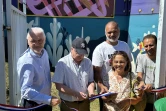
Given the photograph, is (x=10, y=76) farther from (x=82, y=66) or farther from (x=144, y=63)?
(x=144, y=63)

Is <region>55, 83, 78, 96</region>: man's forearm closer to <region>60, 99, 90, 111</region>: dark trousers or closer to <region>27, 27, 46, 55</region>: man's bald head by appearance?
<region>60, 99, 90, 111</region>: dark trousers

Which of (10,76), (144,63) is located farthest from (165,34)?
(10,76)

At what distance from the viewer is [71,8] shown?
22.5ft

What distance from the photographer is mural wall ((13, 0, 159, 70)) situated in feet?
21.0

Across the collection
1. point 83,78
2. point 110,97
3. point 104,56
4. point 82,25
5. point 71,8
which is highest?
point 71,8

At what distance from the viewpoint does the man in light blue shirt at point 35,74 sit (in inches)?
90.7

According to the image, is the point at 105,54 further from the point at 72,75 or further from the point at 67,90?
the point at 67,90

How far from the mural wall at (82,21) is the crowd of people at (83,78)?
3372 mm

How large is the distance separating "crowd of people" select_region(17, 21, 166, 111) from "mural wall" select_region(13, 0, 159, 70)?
11.1 ft

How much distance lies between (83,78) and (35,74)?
1.69 ft

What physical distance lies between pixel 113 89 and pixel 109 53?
1.55 ft

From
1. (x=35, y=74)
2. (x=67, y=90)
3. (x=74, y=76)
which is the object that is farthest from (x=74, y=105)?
(x=35, y=74)

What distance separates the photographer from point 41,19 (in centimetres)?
707

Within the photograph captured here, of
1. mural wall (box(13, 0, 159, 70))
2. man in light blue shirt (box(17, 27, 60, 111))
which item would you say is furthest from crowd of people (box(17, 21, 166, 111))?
mural wall (box(13, 0, 159, 70))
